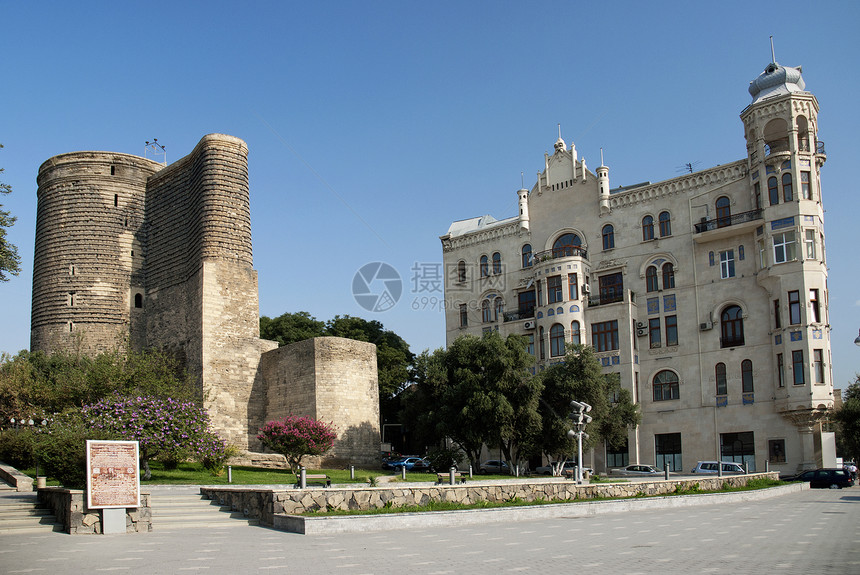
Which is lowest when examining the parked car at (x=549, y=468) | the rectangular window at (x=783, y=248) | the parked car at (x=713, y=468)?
the parked car at (x=549, y=468)

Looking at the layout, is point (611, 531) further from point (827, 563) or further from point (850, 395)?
point (850, 395)

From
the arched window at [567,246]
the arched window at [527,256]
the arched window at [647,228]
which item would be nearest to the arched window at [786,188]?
the arched window at [647,228]

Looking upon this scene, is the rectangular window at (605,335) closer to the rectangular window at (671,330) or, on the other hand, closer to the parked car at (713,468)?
the rectangular window at (671,330)

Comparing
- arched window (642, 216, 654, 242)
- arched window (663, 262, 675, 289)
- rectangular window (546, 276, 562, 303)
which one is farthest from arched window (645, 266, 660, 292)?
rectangular window (546, 276, 562, 303)

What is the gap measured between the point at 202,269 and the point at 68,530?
20396 mm

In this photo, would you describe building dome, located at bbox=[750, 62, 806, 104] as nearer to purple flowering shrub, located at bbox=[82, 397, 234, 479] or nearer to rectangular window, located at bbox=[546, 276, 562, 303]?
rectangular window, located at bbox=[546, 276, 562, 303]

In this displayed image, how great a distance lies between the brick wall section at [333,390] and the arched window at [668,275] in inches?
601

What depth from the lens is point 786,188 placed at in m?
34.3

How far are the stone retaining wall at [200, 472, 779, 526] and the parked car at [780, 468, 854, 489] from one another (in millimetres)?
12864

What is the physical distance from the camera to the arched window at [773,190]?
3453 centimetres

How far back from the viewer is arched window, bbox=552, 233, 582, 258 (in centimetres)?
3978

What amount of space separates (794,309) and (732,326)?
10.2ft

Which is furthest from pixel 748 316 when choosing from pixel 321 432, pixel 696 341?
pixel 321 432

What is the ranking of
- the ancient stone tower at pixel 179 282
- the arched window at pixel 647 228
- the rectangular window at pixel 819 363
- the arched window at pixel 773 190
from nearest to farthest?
the ancient stone tower at pixel 179 282, the rectangular window at pixel 819 363, the arched window at pixel 773 190, the arched window at pixel 647 228
